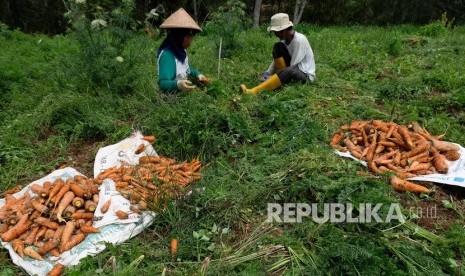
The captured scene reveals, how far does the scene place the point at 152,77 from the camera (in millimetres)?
5488

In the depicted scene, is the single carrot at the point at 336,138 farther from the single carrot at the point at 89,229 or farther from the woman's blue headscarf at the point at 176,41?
the single carrot at the point at 89,229

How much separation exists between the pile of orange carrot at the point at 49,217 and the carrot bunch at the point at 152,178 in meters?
0.23

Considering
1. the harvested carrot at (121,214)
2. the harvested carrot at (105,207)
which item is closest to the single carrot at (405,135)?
the harvested carrot at (121,214)

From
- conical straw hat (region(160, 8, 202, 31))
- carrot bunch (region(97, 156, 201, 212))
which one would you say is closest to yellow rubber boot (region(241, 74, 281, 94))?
conical straw hat (region(160, 8, 202, 31))

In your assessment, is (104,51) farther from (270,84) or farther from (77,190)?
(77,190)

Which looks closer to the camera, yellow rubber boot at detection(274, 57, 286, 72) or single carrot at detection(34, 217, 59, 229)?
single carrot at detection(34, 217, 59, 229)

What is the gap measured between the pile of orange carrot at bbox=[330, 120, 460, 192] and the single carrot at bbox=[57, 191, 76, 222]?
7.38 ft

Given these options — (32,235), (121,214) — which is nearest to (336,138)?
(121,214)

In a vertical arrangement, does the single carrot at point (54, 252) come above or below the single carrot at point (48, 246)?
below

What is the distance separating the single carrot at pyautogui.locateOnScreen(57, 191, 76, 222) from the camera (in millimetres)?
2830

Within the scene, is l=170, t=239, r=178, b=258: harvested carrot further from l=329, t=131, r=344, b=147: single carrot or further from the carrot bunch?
l=329, t=131, r=344, b=147: single carrot

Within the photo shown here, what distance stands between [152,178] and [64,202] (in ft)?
2.19

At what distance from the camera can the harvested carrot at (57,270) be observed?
246 cm

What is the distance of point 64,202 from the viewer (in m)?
2.90
